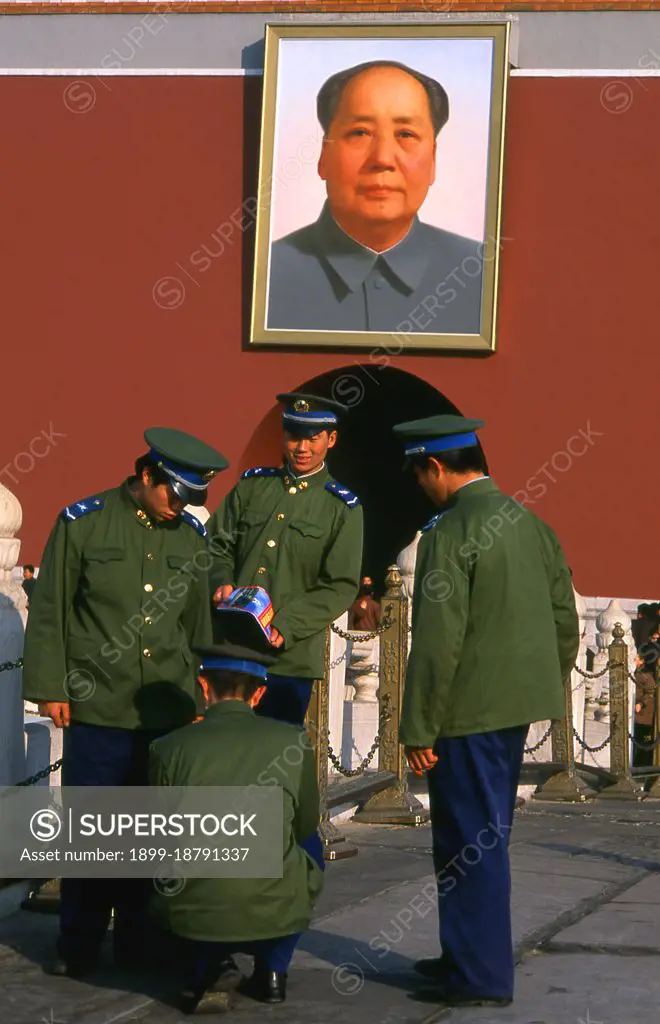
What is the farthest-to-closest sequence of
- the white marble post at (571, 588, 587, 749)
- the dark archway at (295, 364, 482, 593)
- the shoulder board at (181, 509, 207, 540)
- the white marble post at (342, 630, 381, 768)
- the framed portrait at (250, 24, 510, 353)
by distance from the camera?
the dark archway at (295, 364, 482, 593)
the framed portrait at (250, 24, 510, 353)
the white marble post at (571, 588, 587, 749)
the white marble post at (342, 630, 381, 768)
the shoulder board at (181, 509, 207, 540)

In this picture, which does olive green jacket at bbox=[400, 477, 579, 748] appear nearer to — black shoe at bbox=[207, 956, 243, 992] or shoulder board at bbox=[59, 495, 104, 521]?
black shoe at bbox=[207, 956, 243, 992]

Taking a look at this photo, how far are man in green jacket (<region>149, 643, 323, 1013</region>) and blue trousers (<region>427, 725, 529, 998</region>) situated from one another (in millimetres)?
340

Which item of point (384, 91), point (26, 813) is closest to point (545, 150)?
point (384, 91)

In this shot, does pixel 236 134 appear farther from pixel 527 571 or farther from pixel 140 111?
pixel 527 571

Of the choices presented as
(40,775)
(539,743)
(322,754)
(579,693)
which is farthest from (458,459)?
(579,693)

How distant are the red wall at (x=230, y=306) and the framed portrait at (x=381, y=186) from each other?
0.31 m

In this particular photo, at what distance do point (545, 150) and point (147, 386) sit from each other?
4.28 metres

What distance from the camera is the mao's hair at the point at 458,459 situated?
466 centimetres

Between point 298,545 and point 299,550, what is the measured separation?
16 millimetres

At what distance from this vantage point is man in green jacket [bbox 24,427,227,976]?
4797 millimetres

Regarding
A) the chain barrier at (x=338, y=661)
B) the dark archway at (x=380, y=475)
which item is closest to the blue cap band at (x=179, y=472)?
the chain barrier at (x=338, y=661)

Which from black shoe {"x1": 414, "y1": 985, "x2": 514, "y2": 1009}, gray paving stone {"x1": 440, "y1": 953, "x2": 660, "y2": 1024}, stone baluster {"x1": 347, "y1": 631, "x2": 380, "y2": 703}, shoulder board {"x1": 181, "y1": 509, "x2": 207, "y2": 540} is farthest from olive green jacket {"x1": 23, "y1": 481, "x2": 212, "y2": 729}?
stone baluster {"x1": 347, "y1": 631, "x2": 380, "y2": 703}

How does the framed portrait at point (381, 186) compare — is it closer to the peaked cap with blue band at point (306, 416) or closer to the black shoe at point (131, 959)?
the peaked cap with blue band at point (306, 416)

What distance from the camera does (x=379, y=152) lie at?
15.6 meters
